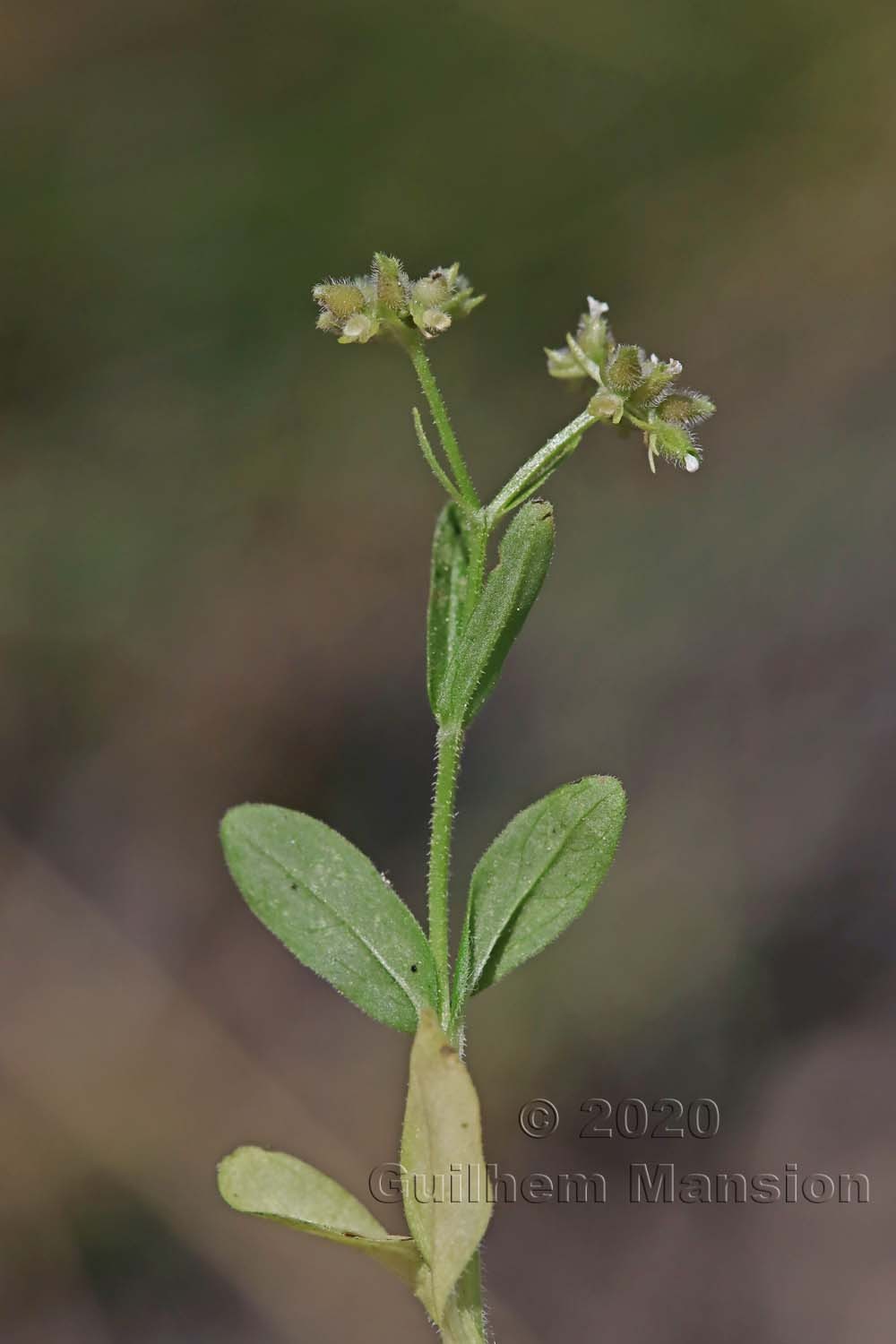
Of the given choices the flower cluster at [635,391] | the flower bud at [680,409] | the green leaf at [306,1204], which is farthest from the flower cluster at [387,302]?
the green leaf at [306,1204]

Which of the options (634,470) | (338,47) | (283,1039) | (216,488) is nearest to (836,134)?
(634,470)

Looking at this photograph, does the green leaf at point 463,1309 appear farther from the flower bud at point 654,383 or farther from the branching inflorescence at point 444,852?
the flower bud at point 654,383

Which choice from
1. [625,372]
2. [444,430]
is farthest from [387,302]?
[625,372]

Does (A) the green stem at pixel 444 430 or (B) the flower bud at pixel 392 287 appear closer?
(A) the green stem at pixel 444 430

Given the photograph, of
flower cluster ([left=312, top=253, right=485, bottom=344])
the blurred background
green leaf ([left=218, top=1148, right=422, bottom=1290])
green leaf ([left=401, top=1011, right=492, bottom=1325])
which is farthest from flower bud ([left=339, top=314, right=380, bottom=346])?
the blurred background

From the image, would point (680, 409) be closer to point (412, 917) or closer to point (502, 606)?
point (502, 606)

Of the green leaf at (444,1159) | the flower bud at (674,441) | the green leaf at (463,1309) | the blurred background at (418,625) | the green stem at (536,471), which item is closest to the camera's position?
the green leaf at (444,1159)

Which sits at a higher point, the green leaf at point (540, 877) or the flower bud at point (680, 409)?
the flower bud at point (680, 409)
